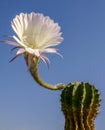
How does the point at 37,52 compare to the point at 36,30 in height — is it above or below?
below

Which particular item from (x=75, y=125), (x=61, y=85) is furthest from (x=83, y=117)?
(x=61, y=85)

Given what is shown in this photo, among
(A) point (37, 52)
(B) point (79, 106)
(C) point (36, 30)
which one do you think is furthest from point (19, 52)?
(B) point (79, 106)

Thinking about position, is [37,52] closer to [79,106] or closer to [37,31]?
[37,31]

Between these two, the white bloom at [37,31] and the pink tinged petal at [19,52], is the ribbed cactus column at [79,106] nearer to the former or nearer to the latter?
the white bloom at [37,31]

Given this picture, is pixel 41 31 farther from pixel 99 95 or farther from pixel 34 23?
pixel 99 95

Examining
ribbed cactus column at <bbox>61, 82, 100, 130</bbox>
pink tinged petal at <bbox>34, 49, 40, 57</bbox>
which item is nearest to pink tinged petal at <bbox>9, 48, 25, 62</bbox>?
pink tinged petal at <bbox>34, 49, 40, 57</bbox>
